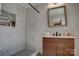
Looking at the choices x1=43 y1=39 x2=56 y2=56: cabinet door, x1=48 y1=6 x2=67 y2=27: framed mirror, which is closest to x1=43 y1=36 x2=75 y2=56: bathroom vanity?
x1=43 y1=39 x2=56 y2=56: cabinet door

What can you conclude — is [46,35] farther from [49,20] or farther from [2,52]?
[2,52]

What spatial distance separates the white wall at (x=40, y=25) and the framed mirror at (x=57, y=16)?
0.04 meters

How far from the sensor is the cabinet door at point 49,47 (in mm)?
1081

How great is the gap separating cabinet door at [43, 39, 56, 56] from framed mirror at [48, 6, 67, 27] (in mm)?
161

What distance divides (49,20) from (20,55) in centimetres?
45

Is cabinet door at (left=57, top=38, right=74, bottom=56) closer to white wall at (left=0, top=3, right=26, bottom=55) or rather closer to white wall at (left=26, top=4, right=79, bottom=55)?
white wall at (left=26, top=4, right=79, bottom=55)

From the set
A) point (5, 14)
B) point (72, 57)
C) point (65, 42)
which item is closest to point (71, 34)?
point (65, 42)

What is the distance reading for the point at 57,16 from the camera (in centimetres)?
110

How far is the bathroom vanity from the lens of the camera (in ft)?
3.48

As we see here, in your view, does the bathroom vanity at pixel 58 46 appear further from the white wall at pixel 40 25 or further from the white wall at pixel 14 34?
the white wall at pixel 14 34

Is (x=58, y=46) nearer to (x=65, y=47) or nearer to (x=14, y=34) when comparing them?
(x=65, y=47)

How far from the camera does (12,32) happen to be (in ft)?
3.58

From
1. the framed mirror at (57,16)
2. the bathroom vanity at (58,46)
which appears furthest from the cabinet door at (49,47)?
the framed mirror at (57,16)

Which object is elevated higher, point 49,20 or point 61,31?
point 49,20
